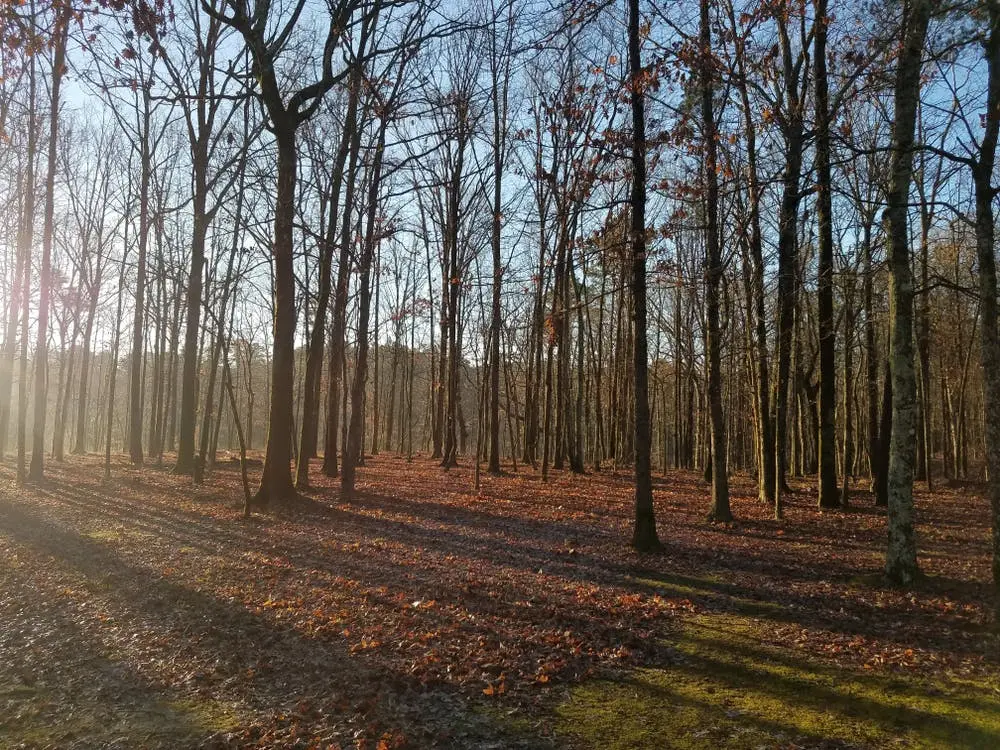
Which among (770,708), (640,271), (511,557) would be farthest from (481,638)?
(640,271)

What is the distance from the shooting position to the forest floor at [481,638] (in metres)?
4.32

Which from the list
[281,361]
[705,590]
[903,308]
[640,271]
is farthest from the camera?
[281,361]

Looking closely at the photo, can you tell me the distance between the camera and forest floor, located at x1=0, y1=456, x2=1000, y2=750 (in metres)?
4.32

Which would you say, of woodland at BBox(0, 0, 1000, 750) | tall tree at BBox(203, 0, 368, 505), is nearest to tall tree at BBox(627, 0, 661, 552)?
woodland at BBox(0, 0, 1000, 750)

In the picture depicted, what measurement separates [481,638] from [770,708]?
2.49 meters

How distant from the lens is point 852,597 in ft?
23.8

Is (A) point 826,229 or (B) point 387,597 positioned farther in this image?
(A) point 826,229

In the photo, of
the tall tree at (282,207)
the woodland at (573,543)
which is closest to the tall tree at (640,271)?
the woodland at (573,543)

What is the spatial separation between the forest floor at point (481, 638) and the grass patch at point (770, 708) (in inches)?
0.8

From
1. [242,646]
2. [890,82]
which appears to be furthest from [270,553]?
[890,82]

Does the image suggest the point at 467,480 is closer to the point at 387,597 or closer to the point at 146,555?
the point at 146,555

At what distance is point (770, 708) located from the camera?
4.57 metres

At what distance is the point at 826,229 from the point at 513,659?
493 inches

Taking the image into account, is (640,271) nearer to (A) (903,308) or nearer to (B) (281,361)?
(A) (903,308)
